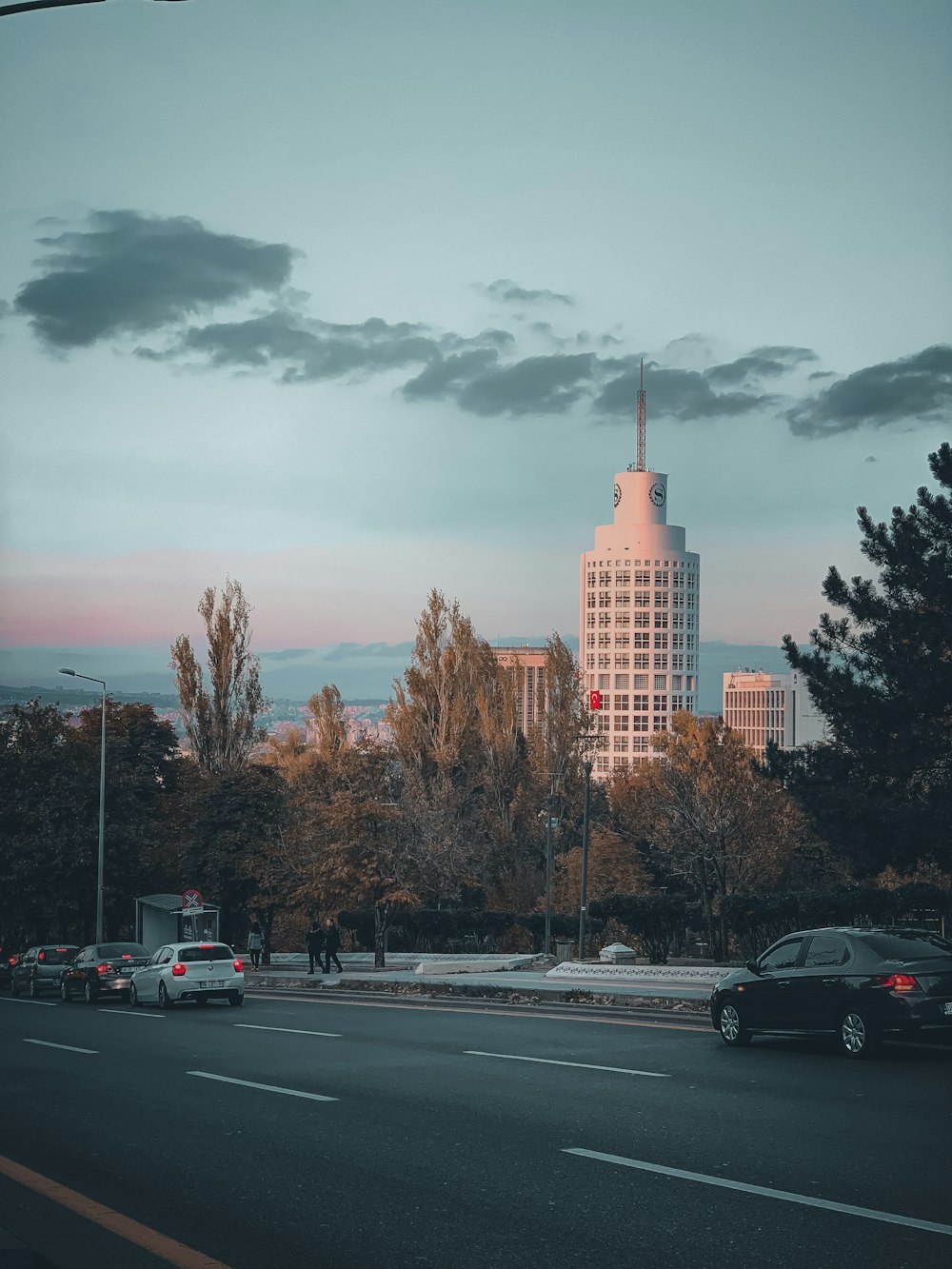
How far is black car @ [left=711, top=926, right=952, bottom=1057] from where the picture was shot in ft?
49.8

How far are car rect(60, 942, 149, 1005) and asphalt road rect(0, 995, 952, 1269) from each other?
13.5m

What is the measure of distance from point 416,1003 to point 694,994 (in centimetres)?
554

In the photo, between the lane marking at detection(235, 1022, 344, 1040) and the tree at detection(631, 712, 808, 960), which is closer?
the lane marking at detection(235, 1022, 344, 1040)

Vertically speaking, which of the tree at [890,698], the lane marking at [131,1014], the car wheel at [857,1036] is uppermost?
the tree at [890,698]

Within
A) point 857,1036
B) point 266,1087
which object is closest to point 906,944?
point 857,1036

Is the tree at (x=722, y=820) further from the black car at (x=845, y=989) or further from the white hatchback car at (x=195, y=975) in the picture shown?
the black car at (x=845, y=989)

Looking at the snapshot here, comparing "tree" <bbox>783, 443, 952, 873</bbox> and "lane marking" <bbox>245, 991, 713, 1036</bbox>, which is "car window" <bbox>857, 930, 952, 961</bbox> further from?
"tree" <bbox>783, 443, 952, 873</bbox>

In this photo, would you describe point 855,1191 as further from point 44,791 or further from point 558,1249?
point 44,791

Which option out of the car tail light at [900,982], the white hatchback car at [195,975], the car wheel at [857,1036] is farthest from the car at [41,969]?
the car tail light at [900,982]

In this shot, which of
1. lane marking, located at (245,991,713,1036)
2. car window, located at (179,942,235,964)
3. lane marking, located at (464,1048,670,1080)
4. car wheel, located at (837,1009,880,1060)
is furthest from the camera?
car window, located at (179,942,235,964)

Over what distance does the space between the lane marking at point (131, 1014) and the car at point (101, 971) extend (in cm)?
282

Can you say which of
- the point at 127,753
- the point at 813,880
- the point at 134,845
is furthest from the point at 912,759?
the point at 127,753

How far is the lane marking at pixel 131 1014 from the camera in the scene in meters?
25.0

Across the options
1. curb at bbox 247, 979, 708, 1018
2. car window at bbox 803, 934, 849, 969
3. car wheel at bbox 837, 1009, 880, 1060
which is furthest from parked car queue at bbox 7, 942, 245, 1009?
car wheel at bbox 837, 1009, 880, 1060
